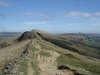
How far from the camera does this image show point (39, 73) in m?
48.1

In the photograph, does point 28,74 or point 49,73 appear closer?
point 28,74

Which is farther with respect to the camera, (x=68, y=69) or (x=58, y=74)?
(x=68, y=69)

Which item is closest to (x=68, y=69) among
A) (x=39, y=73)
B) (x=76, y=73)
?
(x=76, y=73)

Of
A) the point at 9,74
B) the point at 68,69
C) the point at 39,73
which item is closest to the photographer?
the point at 9,74

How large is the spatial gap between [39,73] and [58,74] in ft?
23.3

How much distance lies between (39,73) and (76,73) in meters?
14.1

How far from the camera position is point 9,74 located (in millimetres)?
44531

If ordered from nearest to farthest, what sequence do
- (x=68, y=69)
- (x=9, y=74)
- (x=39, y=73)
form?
(x=9, y=74)
(x=39, y=73)
(x=68, y=69)

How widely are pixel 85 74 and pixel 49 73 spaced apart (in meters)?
13.4

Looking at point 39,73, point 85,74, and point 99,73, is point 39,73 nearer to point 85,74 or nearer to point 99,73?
point 85,74

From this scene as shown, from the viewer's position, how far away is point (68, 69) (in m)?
53.8

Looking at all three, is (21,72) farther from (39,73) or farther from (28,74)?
(39,73)

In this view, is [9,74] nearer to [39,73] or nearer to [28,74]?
[28,74]

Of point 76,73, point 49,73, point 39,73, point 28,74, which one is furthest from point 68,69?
point 28,74
